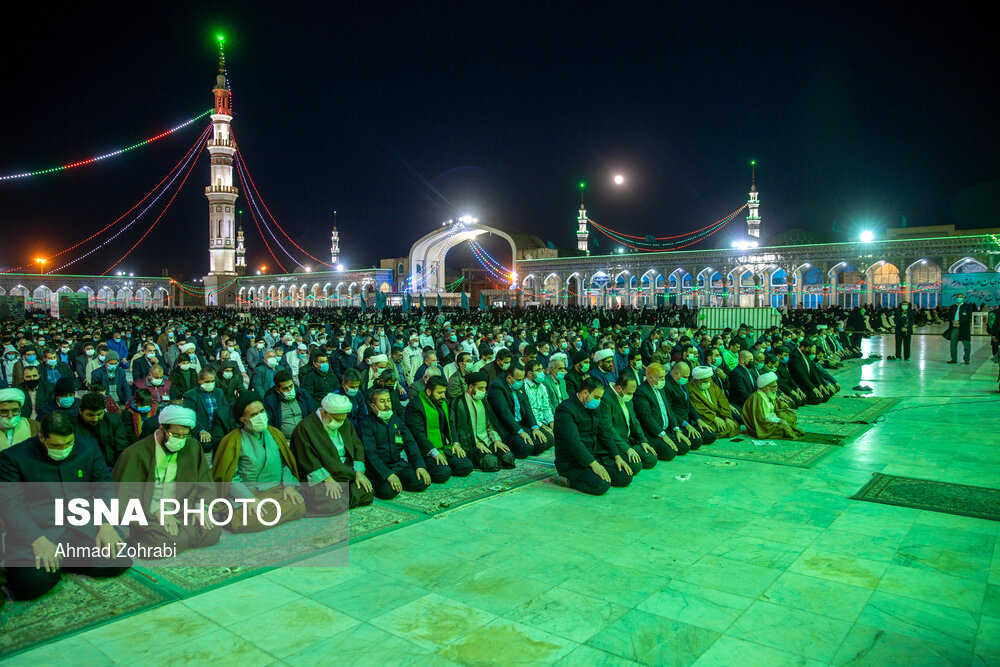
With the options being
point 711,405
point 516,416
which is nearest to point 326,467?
point 516,416

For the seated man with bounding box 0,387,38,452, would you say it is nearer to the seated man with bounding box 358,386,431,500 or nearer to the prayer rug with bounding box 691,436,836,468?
the seated man with bounding box 358,386,431,500

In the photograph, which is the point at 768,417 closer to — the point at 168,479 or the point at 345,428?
the point at 345,428

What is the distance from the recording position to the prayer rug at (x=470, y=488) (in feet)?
16.7

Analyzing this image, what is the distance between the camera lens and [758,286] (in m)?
35.0

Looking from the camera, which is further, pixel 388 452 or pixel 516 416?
pixel 516 416

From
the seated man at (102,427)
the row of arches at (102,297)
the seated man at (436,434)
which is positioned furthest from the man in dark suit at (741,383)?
the row of arches at (102,297)

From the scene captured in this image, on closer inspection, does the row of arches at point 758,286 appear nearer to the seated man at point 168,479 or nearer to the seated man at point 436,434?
the seated man at point 436,434

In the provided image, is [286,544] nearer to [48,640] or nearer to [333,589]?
[333,589]

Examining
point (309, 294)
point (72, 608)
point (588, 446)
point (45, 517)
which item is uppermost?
point (309, 294)

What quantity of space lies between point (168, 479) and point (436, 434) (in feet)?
7.67

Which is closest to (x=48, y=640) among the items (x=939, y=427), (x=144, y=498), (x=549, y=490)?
(x=144, y=498)

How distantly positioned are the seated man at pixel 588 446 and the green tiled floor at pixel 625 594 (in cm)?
20

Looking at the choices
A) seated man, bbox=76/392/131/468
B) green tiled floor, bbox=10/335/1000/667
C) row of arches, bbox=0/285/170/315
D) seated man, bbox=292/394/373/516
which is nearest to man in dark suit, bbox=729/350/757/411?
green tiled floor, bbox=10/335/1000/667

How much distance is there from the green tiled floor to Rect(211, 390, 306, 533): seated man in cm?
87
